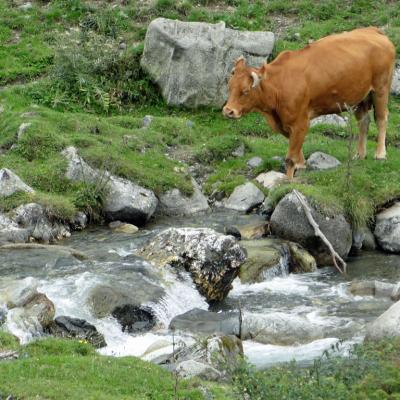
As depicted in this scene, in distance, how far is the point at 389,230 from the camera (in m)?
19.1

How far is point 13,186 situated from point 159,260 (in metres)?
4.13

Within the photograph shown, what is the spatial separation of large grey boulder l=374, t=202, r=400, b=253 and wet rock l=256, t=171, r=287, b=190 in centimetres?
254

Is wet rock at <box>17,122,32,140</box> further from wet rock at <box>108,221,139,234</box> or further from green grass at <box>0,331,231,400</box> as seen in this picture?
green grass at <box>0,331,231,400</box>

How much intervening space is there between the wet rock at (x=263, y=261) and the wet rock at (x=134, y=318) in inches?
110

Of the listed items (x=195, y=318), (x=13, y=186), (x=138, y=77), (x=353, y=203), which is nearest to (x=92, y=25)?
(x=138, y=77)

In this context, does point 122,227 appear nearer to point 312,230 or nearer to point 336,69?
point 312,230

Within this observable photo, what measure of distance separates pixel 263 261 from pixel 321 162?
16.3 feet

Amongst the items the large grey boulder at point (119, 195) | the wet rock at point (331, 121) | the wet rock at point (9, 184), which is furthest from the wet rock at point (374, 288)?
the wet rock at point (331, 121)

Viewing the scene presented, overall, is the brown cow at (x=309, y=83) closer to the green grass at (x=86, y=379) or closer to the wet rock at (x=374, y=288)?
the wet rock at (x=374, y=288)

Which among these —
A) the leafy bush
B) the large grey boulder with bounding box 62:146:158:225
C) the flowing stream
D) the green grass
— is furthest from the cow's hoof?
the green grass

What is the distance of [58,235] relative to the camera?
1873 cm

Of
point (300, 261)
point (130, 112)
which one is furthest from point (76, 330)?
point (130, 112)

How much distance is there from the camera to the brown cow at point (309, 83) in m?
20.4

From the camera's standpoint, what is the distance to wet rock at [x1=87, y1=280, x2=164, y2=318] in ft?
48.6
